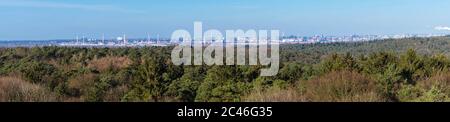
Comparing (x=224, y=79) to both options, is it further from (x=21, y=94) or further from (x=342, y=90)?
(x=21, y=94)

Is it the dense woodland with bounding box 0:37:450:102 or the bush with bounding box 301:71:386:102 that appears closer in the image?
the bush with bounding box 301:71:386:102

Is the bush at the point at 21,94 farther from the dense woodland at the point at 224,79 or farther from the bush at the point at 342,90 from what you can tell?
the bush at the point at 342,90

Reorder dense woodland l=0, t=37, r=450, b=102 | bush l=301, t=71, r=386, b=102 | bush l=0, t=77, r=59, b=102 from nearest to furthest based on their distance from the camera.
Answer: bush l=0, t=77, r=59, b=102, bush l=301, t=71, r=386, b=102, dense woodland l=0, t=37, r=450, b=102

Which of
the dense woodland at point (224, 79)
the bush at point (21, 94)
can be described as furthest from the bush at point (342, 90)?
the bush at point (21, 94)

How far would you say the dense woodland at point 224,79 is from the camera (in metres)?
19.6

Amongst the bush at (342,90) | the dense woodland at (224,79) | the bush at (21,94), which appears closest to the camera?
the bush at (21,94)

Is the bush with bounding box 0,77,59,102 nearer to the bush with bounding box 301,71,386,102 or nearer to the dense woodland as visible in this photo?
the dense woodland

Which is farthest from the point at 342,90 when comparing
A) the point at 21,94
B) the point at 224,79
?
the point at 224,79

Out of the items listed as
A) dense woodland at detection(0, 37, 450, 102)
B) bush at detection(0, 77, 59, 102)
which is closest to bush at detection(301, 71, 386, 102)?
dense woodland at detection(0, 37, 450, 102)

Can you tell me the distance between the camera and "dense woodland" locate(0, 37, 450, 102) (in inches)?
771

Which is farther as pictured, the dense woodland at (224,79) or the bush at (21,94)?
the dense woodland at (224,79)

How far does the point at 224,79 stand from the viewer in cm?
4097
